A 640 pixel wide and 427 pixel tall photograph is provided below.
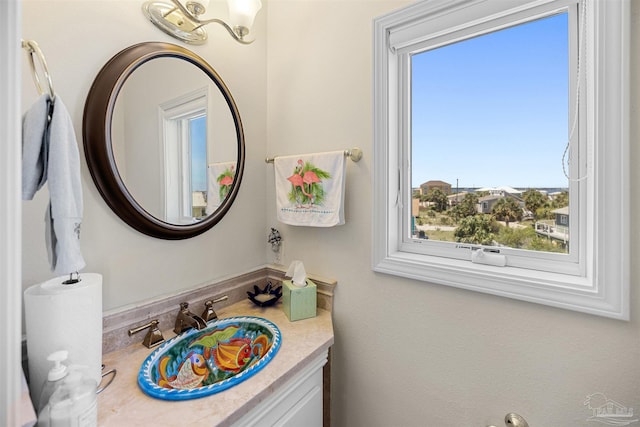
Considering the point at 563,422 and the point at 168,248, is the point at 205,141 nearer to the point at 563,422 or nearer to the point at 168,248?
the point at 168,248

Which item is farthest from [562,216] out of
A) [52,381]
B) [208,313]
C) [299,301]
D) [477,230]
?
[52,381]

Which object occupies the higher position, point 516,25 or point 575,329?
point 516,25

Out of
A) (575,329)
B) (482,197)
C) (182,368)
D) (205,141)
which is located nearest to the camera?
(575,329)

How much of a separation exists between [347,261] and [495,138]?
2.51 ft

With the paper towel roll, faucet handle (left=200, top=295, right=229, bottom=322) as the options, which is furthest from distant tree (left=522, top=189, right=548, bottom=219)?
the paper towel roll

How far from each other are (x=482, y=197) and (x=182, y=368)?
1263 millimetres

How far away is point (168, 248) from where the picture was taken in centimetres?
117

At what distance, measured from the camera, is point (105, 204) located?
39.0 inches

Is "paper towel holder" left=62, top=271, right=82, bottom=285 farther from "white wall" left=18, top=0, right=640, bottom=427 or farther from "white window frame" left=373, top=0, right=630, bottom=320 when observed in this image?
"white window frame" left=373, top=0, right=630, bottom=320

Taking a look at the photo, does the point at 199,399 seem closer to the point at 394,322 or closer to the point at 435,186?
the point at 394,322

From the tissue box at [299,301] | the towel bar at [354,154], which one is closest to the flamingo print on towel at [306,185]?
the towel bar at [354,154]

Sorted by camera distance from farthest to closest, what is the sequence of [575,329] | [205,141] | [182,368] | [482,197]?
[205,141]
[482,197]
[182,368]
[575,329]

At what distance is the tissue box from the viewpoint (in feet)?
4.13

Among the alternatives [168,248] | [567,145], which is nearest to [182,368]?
[168,248]
